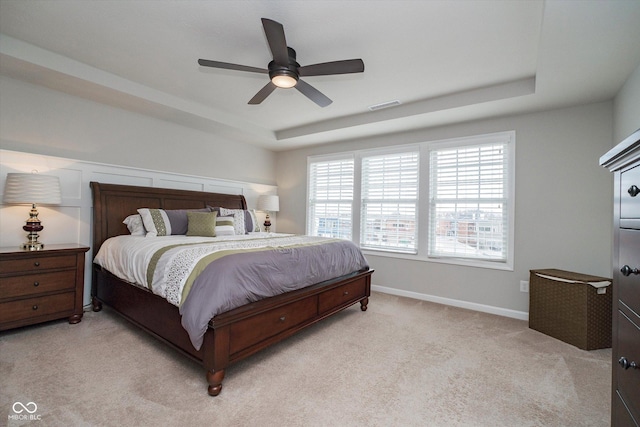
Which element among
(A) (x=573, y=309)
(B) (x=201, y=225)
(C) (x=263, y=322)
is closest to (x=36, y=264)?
(B) (x=201, y=225)

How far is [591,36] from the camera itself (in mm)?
1986

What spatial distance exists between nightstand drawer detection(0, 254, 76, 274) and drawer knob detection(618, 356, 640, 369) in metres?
3.94

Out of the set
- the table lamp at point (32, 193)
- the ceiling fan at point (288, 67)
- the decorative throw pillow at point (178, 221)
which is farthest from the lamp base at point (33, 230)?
the ceiling fan at point (288, 67)

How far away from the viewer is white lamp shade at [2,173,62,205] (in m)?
2.66

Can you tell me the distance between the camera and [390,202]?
14.8 feet

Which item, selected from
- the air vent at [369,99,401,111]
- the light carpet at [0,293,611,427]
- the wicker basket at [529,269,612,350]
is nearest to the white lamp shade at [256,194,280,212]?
the air vent at [369,99,401,111]

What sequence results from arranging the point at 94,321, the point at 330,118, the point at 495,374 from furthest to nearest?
the point at 330,118, the point at 94,321, the point at 495,374

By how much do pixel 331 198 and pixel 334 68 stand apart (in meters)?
3.05

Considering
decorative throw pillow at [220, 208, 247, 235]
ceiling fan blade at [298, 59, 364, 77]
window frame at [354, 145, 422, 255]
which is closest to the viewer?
ceiling fan blade at [298, 59, 364, 77]

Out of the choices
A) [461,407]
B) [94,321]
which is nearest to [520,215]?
[461,407]

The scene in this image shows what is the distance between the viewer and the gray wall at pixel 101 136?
9.73 feet

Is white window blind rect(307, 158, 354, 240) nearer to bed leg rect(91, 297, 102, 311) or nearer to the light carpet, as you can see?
the light carpet

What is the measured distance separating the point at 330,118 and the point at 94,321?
12.4ft

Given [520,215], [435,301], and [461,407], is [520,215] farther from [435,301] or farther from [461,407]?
[461,407]
